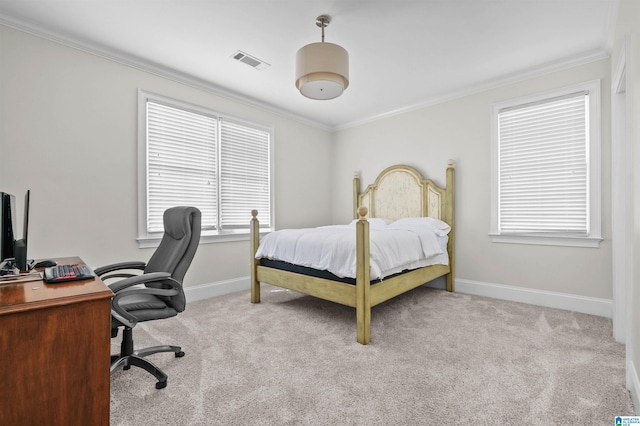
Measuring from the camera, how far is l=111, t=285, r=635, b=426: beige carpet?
162 cm

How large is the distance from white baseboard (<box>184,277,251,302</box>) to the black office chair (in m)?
1.43

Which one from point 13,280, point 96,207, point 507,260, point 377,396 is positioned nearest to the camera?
point 13,280

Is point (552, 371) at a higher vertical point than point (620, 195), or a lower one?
lower

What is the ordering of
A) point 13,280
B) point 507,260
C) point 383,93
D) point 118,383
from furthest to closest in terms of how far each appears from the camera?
point 383,93, point 507,260, point 118,383, point 13,280

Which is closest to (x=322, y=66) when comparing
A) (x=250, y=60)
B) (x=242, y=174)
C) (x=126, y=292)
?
(x=250, y=60)

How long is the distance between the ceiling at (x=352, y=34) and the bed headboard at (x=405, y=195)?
1.27m

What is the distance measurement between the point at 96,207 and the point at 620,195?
4569mm

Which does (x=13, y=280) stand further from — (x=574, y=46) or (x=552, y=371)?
(x=574, y=46)

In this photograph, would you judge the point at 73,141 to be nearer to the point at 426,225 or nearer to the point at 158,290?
the point at 158,290

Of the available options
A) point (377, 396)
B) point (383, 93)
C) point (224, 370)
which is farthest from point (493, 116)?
point (224, 370)

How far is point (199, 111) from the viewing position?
376cm

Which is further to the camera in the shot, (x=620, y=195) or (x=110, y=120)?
(x=110, y=120)

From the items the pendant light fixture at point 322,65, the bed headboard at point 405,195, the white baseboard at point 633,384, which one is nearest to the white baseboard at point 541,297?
the bed headboard at point 405,195

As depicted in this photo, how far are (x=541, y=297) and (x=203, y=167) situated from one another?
4.26 m
